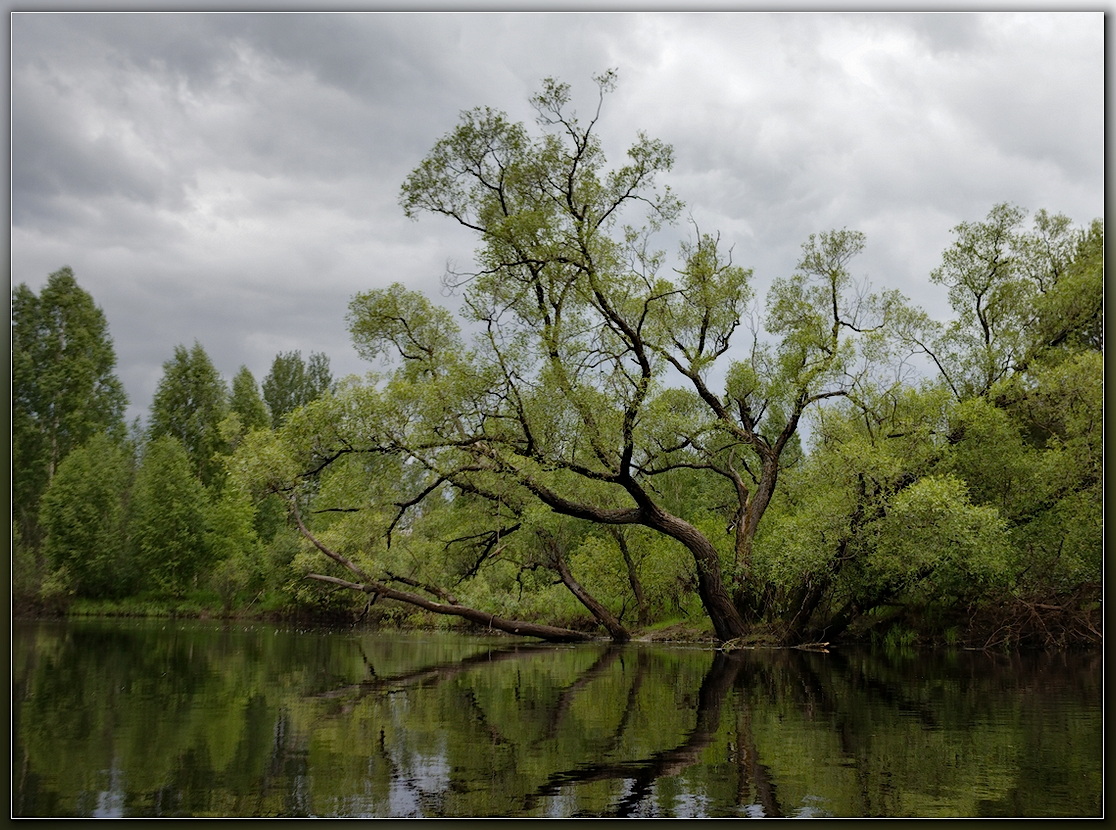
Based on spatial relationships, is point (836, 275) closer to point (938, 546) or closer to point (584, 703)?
point (938, 546)

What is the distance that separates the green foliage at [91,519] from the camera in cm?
1177

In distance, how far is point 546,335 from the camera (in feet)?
57.4

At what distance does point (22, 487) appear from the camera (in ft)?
29.0

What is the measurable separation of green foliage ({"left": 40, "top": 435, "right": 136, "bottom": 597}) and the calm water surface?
47.1 inches

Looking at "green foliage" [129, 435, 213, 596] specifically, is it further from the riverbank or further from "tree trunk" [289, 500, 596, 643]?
"tree trunk" [289, 500, 596, 643]

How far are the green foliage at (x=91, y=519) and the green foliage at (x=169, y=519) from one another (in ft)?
3.74

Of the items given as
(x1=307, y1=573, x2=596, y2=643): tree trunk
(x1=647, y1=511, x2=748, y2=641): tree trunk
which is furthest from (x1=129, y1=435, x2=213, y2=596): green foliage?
(x1=647, y1=511, x2=748, y2=641): tree trunk

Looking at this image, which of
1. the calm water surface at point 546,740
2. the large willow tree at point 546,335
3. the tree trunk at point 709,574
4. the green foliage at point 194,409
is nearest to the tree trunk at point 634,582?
the tree trunk at point 709,574

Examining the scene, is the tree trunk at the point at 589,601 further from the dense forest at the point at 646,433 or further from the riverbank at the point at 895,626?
the riverbank at the point at 895,626

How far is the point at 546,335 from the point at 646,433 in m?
4.60

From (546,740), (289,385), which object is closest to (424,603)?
(546,740)

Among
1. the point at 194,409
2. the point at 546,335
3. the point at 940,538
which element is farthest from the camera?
the point at 194,409

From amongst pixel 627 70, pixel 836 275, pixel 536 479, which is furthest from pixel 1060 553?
pixel 627 70

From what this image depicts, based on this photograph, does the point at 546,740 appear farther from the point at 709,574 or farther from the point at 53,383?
the point at 709,574
